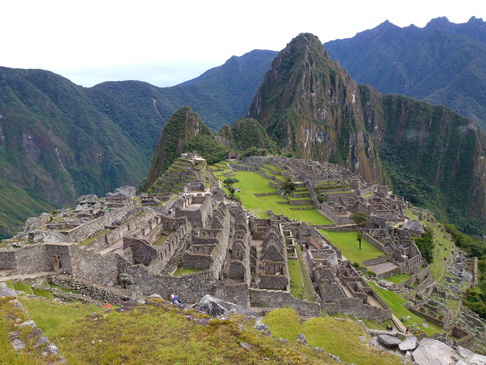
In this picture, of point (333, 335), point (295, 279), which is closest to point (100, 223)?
point (295, 279)

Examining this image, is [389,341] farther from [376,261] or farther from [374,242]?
[374,242]

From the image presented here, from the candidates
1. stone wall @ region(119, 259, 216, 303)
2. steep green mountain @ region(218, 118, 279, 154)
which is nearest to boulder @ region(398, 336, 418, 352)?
stone wall @ region(119, 259, 216, 303)

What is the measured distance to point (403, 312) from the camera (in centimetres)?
2819

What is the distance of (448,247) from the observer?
55750 mm

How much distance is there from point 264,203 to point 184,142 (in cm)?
7192

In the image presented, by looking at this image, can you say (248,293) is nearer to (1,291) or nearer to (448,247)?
(1,291)

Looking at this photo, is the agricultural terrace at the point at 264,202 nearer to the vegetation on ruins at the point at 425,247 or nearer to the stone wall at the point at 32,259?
the vegetation on ruins at the point at 425,247

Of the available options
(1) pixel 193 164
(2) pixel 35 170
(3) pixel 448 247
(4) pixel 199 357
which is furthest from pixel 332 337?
(2) pixel 35 170

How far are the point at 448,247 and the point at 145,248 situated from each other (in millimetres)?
54195

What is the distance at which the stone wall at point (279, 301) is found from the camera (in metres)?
19.2

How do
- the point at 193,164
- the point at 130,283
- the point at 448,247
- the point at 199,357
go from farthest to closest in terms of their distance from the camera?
the point at 193,164 → the point at 448,247 → the point at 130,283 → the point at 199,357

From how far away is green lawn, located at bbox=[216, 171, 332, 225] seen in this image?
2007 inches

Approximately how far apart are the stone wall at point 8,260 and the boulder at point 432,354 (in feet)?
53.9

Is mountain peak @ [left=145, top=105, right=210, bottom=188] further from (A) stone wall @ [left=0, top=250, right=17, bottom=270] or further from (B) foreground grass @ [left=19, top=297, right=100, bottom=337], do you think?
(B) foreground grass @ [left=19, top=297, right=100, bottom=337]
